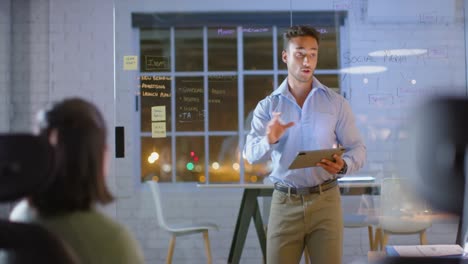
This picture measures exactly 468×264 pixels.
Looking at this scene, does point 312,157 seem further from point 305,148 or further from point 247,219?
point 247,219

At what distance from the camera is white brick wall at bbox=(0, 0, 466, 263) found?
459cm

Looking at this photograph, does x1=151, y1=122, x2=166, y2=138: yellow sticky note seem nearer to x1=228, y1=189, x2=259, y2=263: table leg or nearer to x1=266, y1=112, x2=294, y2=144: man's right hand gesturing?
x1=228, y1=189, x2=259, y2=263: table leg

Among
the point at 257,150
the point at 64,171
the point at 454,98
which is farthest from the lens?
the point at 257,150

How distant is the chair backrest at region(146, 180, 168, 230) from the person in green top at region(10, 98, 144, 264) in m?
3.13

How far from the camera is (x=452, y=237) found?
15.3 ft

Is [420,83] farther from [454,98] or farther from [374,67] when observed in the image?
[454,98]

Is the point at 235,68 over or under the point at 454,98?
over

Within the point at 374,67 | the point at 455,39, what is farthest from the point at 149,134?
the point at 455,39

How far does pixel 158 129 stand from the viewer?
4637 mm

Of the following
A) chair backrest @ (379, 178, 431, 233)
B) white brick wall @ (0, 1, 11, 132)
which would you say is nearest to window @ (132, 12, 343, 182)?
chair backrest @ (379, 178, 431, 233)

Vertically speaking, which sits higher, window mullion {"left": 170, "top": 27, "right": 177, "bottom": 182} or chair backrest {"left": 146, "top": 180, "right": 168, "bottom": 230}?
window mullion {"left": 170, "top": 27, "right": 177, "bottom": 182}

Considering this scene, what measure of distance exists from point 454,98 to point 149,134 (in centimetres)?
→ 363

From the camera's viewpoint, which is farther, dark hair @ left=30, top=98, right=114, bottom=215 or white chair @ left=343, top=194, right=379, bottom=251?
white chair @ left=343, top=194, right=379, bottom=251

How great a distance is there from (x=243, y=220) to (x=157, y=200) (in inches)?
25.6
